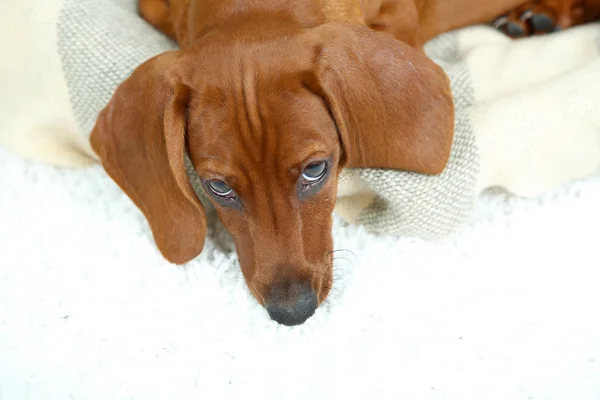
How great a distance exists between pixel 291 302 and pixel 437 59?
1007 mm

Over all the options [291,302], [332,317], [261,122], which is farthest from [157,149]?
[332,317]

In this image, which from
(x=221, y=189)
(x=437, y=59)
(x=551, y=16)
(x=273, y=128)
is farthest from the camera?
(x=551, y=16)

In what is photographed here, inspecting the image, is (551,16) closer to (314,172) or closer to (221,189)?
(314,172)

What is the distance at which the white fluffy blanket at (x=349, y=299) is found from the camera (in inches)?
60.6

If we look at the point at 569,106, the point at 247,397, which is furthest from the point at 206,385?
the point at 569,106

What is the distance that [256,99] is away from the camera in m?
1.25

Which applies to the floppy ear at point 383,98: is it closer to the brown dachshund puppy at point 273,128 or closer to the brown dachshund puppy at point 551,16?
the brown dachshund puppy at point 273,128

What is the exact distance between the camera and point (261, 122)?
125 cm

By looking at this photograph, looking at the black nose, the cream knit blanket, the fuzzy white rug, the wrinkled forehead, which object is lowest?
the fuzzy white rug

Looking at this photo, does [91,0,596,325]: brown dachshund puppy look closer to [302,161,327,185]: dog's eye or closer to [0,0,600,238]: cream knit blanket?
[302,161,327,185]: dog's eye

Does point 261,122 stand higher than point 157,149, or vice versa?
point 261,122

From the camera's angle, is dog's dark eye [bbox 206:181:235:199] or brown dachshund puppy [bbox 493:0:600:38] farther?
brown dachshund puppy [bbox 493:0:600:38]

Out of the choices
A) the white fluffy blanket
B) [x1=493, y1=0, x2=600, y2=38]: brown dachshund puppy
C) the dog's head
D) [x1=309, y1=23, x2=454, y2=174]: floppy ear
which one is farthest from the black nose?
[x1=493, y1=0, x2=600, y2=38]: brown dachshund puppy

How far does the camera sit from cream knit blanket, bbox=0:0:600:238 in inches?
63.4
